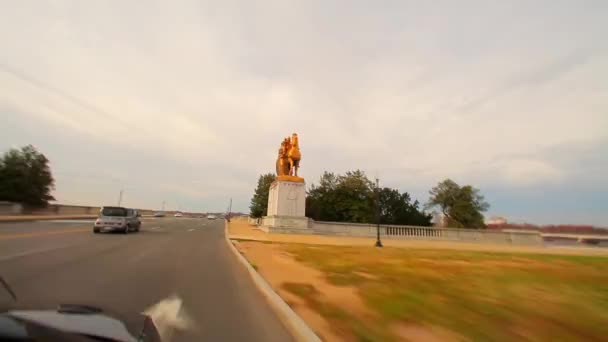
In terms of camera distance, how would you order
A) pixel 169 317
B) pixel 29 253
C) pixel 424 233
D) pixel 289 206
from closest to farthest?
pixel 169 317 < pixel 29 253 < pixel 289 206 < pixel 424 233

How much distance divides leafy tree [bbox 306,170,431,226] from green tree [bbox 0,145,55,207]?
37.4 m

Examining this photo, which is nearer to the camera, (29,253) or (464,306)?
(464,306)

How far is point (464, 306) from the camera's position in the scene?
6.73 meters

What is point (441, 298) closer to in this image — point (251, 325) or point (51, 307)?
point (251, 325)

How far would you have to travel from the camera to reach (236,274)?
32.8 ft

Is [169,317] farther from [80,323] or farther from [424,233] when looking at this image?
[424,233]

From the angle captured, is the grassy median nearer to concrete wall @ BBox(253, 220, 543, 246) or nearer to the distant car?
the distant car

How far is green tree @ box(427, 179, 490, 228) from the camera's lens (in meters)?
59.9

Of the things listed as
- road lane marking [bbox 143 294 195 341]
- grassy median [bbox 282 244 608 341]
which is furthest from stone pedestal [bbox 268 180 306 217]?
road lane marking [bbox 143 294 195 341]

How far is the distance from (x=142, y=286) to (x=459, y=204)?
62131 millimetres

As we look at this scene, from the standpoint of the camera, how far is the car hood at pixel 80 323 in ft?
7.25

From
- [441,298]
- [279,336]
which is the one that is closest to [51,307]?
[279,336]

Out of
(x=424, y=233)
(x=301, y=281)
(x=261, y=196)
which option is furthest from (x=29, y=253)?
(x=261, y=196)

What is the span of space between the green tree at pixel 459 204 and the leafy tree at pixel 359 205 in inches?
562
